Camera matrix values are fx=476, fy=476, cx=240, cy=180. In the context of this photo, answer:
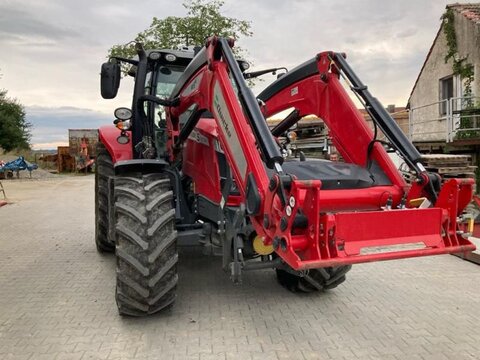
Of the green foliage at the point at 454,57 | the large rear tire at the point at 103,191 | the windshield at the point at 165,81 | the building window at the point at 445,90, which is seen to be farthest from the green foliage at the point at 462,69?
the large rear tire at the point at 103,191

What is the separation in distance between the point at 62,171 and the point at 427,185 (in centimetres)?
2909

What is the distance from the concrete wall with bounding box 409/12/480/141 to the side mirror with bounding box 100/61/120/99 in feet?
42.8

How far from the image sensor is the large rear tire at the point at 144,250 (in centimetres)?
385

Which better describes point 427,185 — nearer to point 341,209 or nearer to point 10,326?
point 341,209

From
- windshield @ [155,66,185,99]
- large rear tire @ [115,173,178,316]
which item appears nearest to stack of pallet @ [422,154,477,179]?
windshield @ [155,66,185,99]

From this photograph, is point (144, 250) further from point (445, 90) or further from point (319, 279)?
point (445, 90)

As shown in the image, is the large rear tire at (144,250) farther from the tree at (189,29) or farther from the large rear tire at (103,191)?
the tree at (189,29)

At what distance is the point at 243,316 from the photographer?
429cm

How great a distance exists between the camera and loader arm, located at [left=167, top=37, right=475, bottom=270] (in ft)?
9.64

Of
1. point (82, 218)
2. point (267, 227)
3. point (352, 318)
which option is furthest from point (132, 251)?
point (82, 218)

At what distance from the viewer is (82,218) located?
10367 millimetres

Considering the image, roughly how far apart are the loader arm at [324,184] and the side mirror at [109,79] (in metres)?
0.76

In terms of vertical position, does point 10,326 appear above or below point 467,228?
below

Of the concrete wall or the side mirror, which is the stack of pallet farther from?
the side mirror
